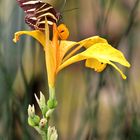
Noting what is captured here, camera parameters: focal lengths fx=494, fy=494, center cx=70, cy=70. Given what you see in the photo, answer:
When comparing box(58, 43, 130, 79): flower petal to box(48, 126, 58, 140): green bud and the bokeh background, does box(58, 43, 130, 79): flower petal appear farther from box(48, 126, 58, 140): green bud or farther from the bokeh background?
the bokeh background

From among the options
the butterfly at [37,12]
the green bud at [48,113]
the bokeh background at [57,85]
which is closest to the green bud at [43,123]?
the green bud at [48,113]

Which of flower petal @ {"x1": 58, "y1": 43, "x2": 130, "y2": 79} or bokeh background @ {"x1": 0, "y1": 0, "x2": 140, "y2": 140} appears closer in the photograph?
flower petal @ {"x1": 58, "y1": 43, "x2": 130, "y2": 79}

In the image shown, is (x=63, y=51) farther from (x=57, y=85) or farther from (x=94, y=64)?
(x=57, y=85)

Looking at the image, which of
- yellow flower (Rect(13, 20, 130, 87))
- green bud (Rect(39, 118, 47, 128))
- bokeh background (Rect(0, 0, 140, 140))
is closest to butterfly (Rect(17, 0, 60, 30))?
yellow flower (Rect(13, 20, 130, 87))

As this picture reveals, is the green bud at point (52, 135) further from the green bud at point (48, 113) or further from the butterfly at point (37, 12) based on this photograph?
the butterfly at point (37, 12)

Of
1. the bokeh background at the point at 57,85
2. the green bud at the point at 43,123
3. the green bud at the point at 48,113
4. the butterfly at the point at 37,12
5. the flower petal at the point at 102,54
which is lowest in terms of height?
the bokeh background at the point at 57,85

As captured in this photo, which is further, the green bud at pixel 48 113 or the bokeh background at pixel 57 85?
the bokeh background at pixel 57 85

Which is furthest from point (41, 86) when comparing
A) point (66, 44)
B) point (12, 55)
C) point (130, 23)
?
point (66, 44)

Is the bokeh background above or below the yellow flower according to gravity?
below
